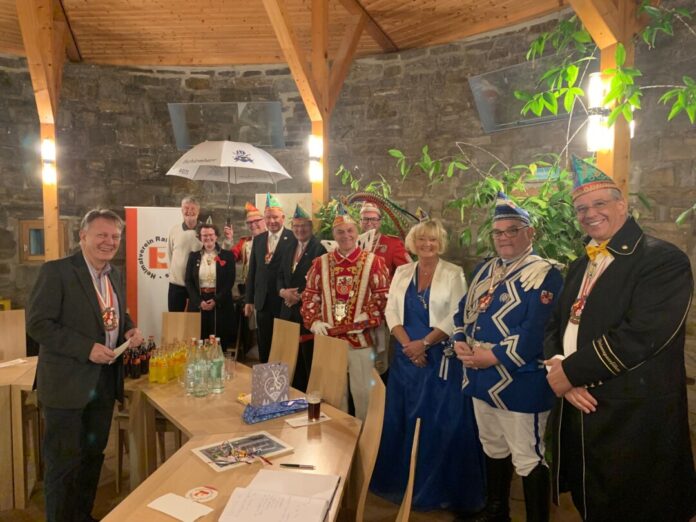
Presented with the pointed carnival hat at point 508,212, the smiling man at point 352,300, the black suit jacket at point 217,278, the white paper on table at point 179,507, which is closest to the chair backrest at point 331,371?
the smiling man at point 352,300

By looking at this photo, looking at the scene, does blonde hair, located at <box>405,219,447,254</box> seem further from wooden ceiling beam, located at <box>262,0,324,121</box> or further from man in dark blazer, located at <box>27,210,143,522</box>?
wooden ceiling beam, located at <box>262,0,324,121</box>

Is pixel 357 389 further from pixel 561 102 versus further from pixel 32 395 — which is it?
pixel 561 102

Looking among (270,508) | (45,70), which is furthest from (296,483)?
(45,70)

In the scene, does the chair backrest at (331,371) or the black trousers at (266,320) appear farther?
the black trousers at (266,320)

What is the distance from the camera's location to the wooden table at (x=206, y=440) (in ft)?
5.46

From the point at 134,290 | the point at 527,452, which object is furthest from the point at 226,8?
the point at 527,452

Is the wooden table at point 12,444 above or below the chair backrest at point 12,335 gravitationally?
below

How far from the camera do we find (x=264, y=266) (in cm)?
443

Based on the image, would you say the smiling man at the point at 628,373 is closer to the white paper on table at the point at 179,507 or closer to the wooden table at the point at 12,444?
the white paper on table at the point at 179,507

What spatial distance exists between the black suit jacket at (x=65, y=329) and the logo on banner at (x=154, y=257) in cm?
326

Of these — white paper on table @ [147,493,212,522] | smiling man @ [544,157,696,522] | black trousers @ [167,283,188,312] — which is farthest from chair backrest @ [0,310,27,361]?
smiling man @ [544,157,696,522]

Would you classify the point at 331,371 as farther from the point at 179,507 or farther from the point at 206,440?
the point at 179,507

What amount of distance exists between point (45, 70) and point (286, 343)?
3.38 meters

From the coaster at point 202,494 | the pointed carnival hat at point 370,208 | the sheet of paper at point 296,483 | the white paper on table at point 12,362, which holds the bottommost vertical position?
the white paper on table at point 12,362
